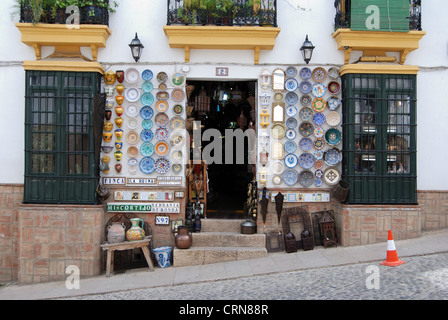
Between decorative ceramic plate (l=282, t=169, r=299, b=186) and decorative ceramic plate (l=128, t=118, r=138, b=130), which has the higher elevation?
decorative ceramic plate (l=128, t=118, r=138, b=130)

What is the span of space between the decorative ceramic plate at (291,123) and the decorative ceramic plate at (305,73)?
89 cm

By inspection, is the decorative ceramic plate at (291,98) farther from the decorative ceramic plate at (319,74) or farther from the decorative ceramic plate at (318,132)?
the decorative ceramic plate at (318,132)

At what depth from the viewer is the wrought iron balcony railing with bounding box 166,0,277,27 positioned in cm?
856

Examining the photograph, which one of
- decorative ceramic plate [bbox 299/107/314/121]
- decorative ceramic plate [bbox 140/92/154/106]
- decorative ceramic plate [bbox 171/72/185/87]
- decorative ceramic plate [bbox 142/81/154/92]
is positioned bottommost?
decorative ceramic plate [bbox 299/107/314/121]

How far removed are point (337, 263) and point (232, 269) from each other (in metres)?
1.90

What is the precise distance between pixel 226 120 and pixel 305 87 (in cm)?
452

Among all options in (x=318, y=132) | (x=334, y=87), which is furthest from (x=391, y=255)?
(x=334, y=87)

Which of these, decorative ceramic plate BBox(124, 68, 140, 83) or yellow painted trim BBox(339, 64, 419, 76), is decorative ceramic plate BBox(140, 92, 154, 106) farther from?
yellow painted trim BBox(339, 64, 419, 76)

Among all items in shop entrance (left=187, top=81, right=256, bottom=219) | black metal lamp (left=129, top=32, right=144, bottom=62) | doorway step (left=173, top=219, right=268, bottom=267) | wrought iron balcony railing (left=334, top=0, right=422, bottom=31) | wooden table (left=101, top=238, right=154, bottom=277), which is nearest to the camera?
wooden table (left=101, top=238, right=154, bottom=277)

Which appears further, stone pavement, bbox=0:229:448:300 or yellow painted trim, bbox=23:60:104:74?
yellow painted trim, bbox=23:60:104:74

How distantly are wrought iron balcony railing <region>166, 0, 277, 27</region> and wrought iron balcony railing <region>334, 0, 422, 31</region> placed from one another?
1325mm

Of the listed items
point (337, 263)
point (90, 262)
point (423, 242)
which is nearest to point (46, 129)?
point (90, 262)

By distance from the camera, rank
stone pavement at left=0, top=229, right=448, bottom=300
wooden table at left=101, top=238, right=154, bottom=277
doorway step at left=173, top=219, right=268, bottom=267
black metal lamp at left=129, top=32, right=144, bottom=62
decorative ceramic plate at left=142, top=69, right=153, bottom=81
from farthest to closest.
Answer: decorative ceramic plate at left=142, top=69, right=153, bottom=81
black metal lamp at left=129, top=32, right=144, bottom=62
doorway step at left=173, top=219, right=268, bottom=267
wooden table at left=101, top=238, right=154, bottom=277
stone pavement at left=0, top=229, right=448, bottom=300

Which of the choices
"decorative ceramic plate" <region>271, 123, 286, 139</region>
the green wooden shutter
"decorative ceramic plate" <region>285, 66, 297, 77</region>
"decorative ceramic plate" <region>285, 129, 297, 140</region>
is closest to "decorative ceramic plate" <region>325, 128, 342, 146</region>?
"decorative ceramic plate" <region>285, 129, 297, 140</region>
